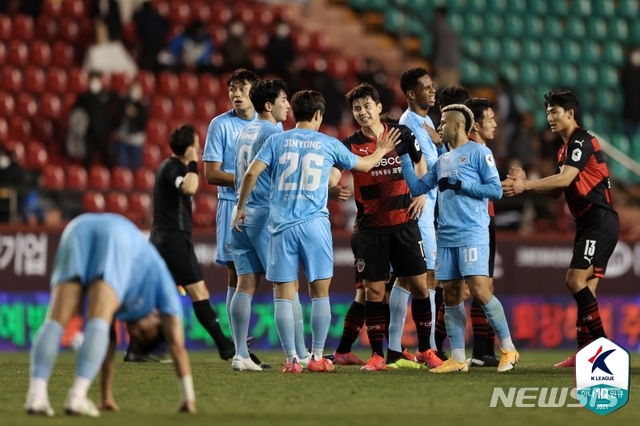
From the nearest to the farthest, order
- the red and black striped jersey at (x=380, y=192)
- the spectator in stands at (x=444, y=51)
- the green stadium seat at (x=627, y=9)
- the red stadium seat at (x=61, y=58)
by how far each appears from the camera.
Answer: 1. the red and black striped jersey at (x=380, y=192)
2. the red stadium seat at (x=61, y=58)
3. the spectator in stands at (x=444, y=51)
4. the green stadium seat at (x=627, y=9)

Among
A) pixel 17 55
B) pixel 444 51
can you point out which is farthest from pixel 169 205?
pixel 444 51

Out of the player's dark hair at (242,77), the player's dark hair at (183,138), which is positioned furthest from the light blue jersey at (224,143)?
the player's dark hair at (242,77)

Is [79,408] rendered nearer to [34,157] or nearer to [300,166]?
[300,166]

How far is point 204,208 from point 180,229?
6.35m

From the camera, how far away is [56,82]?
766 inches

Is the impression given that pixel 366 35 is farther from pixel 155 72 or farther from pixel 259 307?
pixel 259 307

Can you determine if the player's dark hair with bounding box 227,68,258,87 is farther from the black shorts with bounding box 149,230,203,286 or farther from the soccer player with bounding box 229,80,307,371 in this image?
the black shorts with bounding box 149,230,203,286

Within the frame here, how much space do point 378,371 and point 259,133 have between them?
2.18 metres

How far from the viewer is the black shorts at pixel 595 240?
35.1 ft

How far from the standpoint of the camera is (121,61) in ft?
65.7

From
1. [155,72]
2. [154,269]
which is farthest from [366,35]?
[154,269]

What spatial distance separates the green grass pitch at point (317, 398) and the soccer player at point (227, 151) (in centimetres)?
114

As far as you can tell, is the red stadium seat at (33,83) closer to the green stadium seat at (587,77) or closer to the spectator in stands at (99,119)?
the spectator in stands at (99,119)

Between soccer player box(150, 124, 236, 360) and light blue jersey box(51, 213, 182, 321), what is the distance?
4.07 metres
